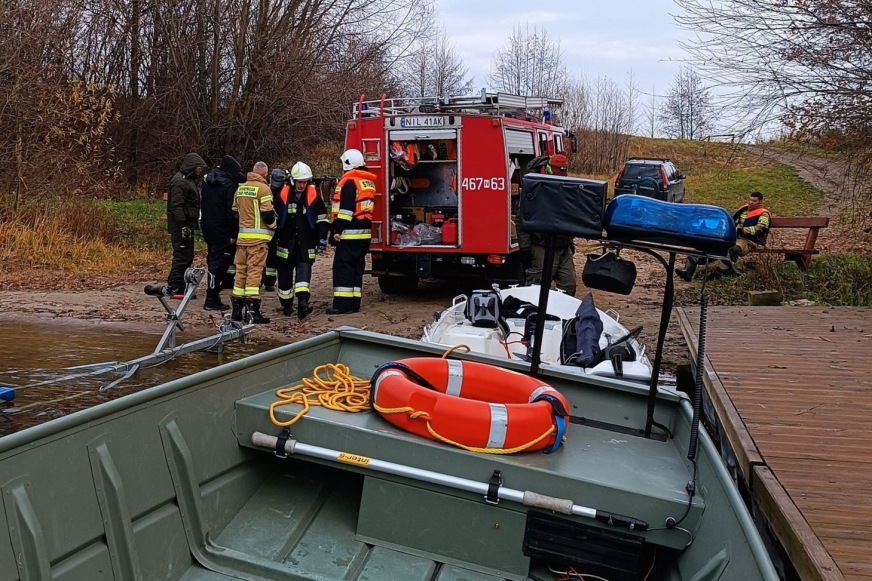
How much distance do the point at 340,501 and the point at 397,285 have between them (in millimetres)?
7701

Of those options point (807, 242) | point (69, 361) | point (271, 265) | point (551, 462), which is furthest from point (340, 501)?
point (807, 242)

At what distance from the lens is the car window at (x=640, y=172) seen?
2292 centimetres

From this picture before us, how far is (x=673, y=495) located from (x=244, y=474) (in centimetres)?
196

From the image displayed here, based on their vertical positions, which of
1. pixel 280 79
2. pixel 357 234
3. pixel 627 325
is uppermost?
pixel 280 79

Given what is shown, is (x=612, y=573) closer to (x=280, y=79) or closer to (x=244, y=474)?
(x=244, y=474)

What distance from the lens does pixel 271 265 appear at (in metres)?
10.2

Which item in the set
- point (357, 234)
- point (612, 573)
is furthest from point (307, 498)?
point (357, 234)

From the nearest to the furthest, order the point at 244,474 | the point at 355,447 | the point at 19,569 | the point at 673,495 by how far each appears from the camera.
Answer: the point at 19,569, the point at 673,495, the point at 355,447, the point at 244,474

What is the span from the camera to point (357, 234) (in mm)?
9234

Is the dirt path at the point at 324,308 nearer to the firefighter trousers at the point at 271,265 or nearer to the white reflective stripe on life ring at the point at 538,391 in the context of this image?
the firefighter trousers at the point at 271,265

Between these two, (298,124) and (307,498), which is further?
(298,124)

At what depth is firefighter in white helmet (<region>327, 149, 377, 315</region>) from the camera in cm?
912

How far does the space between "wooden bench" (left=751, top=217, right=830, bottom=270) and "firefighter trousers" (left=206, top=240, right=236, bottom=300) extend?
8.07m

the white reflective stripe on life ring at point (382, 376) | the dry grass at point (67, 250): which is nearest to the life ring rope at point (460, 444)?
the white reflective stripe on life ring at point (382, 376)
